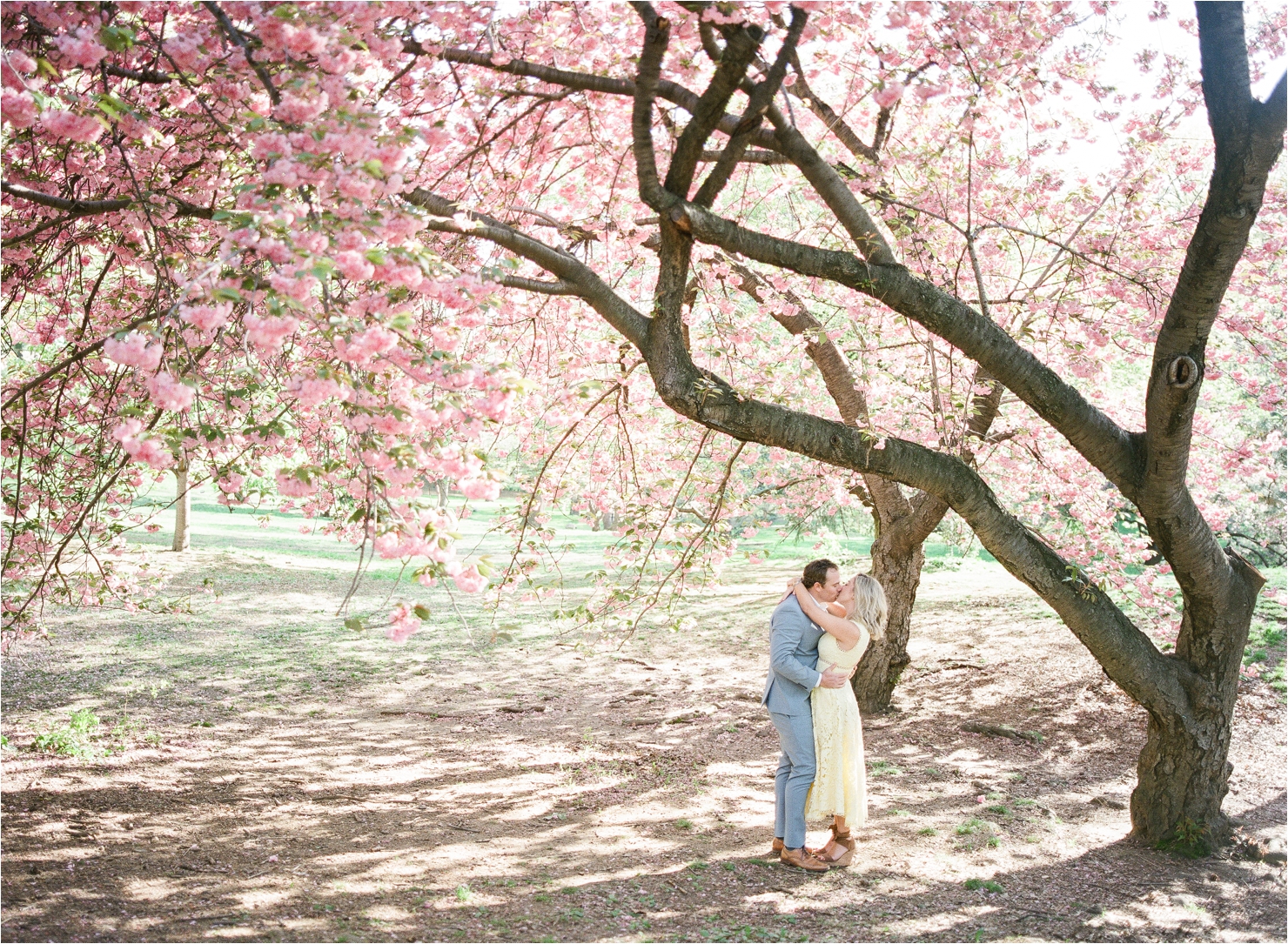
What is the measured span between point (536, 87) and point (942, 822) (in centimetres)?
465

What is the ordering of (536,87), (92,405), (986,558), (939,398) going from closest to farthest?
(536,87), (92,405), (939,398), (986,558)

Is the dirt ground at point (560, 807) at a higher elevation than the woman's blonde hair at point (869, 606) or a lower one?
lower

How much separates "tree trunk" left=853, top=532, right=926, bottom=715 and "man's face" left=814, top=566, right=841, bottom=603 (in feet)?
9.69

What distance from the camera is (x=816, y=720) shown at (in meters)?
4.43

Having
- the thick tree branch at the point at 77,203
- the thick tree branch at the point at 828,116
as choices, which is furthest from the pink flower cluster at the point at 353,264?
the thick tree branch at the point at 828,116

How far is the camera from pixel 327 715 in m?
→ 7.67

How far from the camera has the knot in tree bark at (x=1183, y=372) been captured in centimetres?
422

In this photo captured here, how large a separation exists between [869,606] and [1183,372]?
1.79m

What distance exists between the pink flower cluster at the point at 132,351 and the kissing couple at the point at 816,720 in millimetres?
2865

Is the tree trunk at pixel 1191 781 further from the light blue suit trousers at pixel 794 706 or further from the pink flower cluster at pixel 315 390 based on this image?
the pink flower cluster at pixel 315 390

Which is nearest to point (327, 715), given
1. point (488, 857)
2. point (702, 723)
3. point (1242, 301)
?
point (702, 723)

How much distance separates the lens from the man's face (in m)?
4.51

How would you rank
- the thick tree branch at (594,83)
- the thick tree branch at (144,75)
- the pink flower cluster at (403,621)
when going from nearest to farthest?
the pink flower cluster at (403,621)
the thick tree branch at (144,75)
the thick tree branch at (594,83)

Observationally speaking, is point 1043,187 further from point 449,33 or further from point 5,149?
point 5,149
